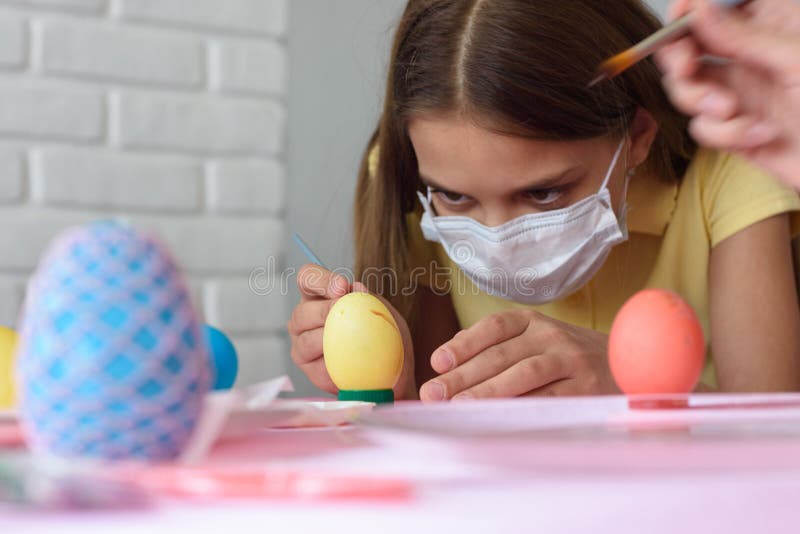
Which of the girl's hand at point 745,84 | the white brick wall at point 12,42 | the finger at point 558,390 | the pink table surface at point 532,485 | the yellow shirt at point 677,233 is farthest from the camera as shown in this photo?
the white brick wall at point 12,42

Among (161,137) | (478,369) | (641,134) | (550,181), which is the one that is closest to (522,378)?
(478,369)

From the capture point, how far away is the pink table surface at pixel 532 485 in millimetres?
184

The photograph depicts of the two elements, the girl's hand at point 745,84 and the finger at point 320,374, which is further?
the finger at point 320,374

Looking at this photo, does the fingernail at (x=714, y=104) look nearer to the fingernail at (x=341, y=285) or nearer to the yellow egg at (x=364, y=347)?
the yellow egg at (x=364, y=347)

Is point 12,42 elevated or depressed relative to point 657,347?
Answer: elevated

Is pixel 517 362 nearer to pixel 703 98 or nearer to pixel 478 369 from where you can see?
pixel 478 369

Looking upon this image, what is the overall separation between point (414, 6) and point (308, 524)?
3.16ft

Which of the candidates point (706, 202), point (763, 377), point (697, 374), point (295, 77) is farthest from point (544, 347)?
point (295, 77)

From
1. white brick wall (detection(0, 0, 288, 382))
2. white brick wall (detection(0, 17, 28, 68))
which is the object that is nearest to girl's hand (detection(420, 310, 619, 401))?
white brick wall (detection(0, 0, 288, 382))

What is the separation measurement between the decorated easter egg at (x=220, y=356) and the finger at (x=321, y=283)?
33 centimetres

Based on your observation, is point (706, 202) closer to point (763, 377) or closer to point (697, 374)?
point (763, 377)

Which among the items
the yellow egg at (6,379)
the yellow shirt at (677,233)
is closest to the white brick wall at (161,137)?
the yellow shirt at (677,233)

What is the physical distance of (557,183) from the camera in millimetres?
952

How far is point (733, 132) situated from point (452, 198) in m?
0.45
